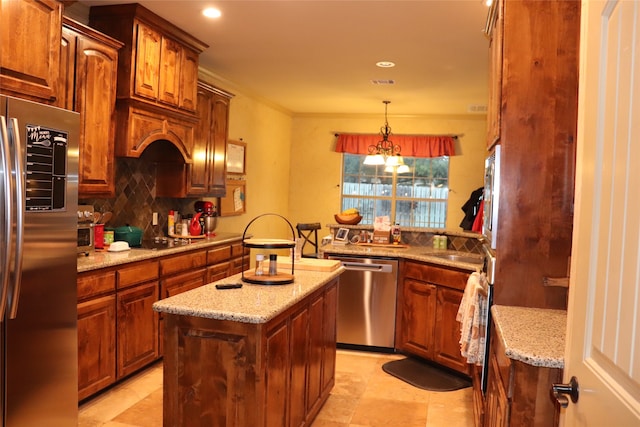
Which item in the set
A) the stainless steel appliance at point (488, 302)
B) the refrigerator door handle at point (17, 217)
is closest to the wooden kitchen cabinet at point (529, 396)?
the stainless steel appliance at point (488, 302)

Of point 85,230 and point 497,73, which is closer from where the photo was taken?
point 497,73

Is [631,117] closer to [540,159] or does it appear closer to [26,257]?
[540,159]

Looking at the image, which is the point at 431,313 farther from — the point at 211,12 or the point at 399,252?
the point at 211,12

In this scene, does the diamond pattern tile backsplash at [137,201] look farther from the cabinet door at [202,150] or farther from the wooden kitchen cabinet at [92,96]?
the wooden kitchen cabinet at [92,96]

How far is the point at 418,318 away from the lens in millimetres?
4223

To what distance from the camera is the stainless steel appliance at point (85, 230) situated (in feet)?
11.0

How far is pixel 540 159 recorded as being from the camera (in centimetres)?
231

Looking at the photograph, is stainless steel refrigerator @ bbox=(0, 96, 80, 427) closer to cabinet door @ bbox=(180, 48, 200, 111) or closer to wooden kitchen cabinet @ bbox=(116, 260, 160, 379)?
wooden kitchen cabinet @ bbox=(116, 260, 160, 379)

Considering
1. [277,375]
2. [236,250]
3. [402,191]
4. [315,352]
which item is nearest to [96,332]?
[315,352]

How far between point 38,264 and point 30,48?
3.76 ft

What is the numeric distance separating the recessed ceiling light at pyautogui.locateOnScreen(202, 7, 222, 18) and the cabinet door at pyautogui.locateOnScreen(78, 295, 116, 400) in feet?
6.78

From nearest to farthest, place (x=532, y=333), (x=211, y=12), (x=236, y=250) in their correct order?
(x=532, y=333) < (x=211, y=12) < (x=236, y=250)

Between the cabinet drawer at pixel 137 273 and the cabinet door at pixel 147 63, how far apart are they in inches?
48.3

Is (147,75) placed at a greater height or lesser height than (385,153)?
greater
